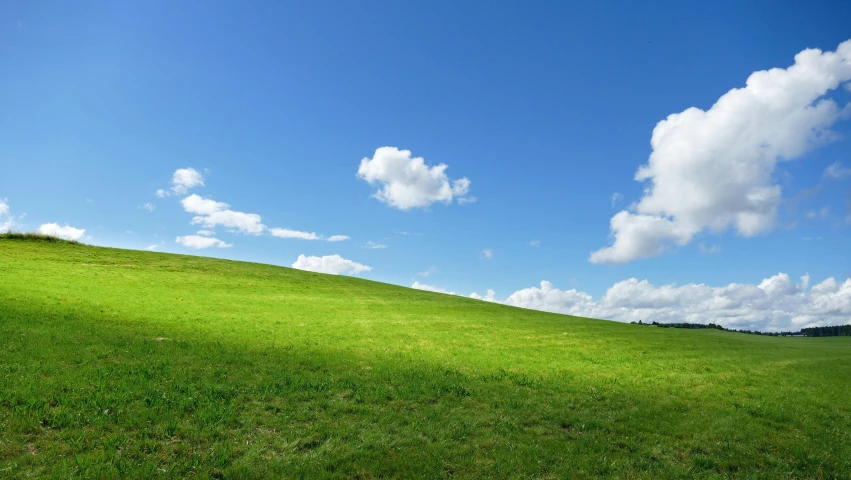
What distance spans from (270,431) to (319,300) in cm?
4033

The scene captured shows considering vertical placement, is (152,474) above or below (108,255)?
below

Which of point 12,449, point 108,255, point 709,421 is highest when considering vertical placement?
point 108,255

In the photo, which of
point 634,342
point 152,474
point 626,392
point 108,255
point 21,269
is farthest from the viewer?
point 108,255

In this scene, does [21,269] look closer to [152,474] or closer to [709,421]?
[152,474]

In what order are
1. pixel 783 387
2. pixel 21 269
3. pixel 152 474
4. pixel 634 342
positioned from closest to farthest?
pixel 152 474 → pixel 783 387 → pixel 634 342 → pixel 21 269

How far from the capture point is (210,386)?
16875 mm

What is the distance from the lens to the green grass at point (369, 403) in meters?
11.8

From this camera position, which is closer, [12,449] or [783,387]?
[12,449]

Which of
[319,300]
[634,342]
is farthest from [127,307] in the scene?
[634,342]

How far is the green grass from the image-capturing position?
1178 centimetres

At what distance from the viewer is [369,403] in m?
16.6

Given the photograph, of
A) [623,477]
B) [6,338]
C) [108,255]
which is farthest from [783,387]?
[108,255]

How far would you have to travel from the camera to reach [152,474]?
10.4 meters

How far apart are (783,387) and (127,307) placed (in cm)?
4694
